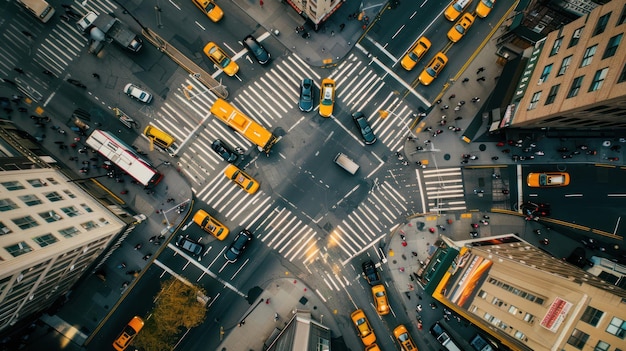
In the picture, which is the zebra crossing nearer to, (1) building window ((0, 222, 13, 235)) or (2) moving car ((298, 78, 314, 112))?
(2) moving car ((298, 78, 314, 112))

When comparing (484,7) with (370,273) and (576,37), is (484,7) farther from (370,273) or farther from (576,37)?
(370,273)

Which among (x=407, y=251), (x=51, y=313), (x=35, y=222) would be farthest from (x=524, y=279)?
(x=51, y=313)

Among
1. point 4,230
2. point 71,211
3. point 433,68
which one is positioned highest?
point 433,68

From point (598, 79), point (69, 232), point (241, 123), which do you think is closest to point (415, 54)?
point (598, 79)

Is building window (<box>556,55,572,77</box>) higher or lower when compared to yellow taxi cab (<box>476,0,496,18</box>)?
lower

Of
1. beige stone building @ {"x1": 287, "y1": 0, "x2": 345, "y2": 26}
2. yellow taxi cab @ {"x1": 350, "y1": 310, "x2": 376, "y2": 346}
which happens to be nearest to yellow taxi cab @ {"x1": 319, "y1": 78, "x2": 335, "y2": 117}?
beige stone building @ {"x1": 287, "y1": 0, "x2": 345, "y2": 26}
